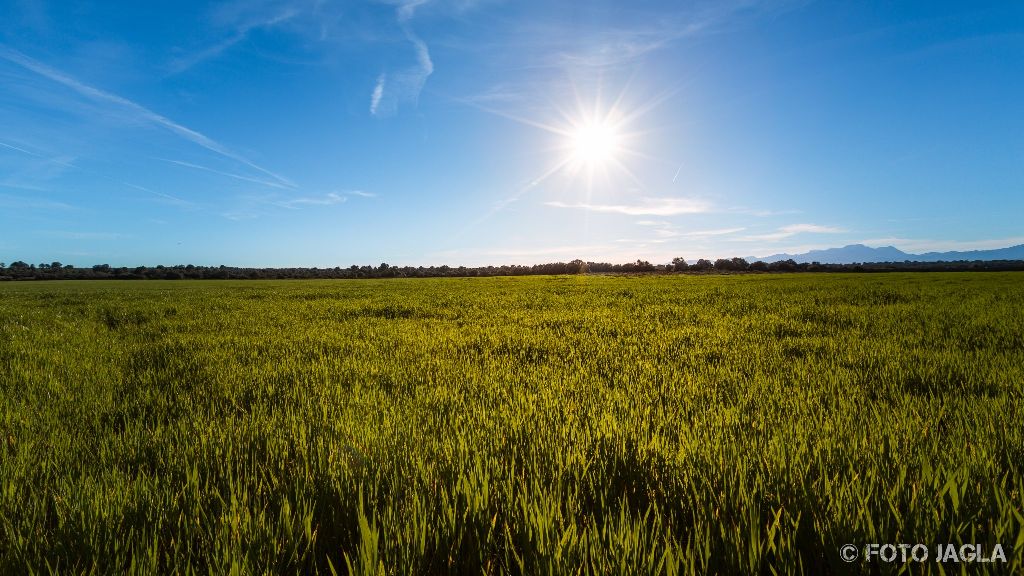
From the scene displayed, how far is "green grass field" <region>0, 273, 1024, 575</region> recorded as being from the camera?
1493 mm

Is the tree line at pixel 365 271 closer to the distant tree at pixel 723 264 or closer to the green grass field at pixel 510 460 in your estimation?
the distant tree at pixel 723 264

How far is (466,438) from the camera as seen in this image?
260 centimetres

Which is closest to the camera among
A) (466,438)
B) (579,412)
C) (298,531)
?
(298,531)

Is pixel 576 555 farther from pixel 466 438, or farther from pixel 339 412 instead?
pixel 339 412

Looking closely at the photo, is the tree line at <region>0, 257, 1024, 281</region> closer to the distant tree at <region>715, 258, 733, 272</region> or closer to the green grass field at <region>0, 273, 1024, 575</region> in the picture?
the distant tree at <region>715, 258, 733, 272</region>

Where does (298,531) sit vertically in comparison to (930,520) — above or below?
below

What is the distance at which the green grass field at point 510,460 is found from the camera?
149 cm

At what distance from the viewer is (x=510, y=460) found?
7.59 feet

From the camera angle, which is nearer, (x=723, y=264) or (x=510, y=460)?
(x=510, y=460)

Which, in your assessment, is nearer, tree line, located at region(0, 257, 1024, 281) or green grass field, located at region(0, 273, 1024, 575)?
green grass field, located at region(0, 273, 1024, 575)

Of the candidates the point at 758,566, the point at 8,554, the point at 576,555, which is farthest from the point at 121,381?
the point at 758,566

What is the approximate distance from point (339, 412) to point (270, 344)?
4025mm

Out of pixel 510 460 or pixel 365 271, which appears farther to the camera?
pixel 365 271

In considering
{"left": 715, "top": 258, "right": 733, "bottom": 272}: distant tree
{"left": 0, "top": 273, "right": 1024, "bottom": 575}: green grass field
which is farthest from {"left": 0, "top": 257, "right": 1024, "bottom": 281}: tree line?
{"left": 0, "top": 273, "right": 1024, "bottom": 575}: green grass field
